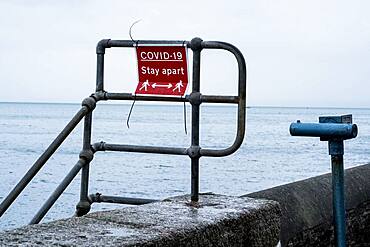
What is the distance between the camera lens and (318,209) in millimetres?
4398

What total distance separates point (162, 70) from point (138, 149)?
0.37 metres

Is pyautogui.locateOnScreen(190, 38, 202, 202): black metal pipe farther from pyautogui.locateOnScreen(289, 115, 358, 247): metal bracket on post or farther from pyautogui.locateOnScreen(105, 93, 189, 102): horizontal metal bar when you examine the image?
pyautogui.locateOnScreen(289, 115, 358, 247): metal bracket on post

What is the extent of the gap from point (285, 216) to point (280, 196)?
0.39 feet

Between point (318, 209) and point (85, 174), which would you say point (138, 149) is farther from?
point (318, 209)

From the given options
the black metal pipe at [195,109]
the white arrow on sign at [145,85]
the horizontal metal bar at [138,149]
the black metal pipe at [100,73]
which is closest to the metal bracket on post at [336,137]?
the black metal pipe at [195,109]

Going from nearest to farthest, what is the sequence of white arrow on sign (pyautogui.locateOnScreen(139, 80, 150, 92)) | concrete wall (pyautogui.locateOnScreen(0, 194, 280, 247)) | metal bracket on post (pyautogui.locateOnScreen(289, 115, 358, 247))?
1. concrete wall (pyautogui.locateOnScreen(0, 194, 280, 247))
2. metal bracket on post (pyautogui.locateOnScreen(289, 115, 358, 247))
3. white arrow on sign (pyautogui.locateOnScreen(139, 80, 150, 92))

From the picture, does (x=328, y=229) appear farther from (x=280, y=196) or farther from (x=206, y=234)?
(x=206, y=234)

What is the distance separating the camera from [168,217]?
2688mm

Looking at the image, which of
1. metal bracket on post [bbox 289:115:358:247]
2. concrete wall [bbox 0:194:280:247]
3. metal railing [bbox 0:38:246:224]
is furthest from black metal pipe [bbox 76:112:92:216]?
metal bracket on post [bbox 289:115:358:247]

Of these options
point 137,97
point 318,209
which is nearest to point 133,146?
point 137,97

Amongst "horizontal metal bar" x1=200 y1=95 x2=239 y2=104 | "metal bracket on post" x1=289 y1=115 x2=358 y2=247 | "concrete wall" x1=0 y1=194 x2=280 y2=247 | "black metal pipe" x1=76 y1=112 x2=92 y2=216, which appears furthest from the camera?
"black metal pipe" x1=76 y1=112 x2=92 y2=216

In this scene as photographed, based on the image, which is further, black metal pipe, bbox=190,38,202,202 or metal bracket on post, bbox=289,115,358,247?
black metal pipe, bbox=190,38,202,202

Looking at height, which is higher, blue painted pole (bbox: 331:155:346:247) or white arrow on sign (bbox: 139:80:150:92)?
white arrow on sign (bbox: 139:80:150:92)

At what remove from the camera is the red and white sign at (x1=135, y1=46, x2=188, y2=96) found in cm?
343
